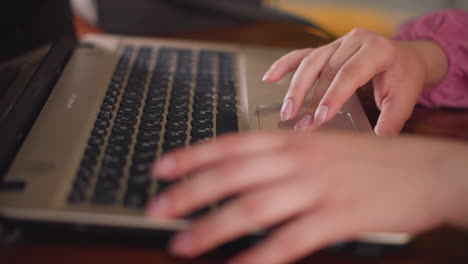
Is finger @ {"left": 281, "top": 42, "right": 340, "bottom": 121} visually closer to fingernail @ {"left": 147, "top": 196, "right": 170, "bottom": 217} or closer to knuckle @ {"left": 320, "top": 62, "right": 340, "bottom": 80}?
knuckle @ {"left": 320, "top": 62, "right": 340, "bottom": 80}

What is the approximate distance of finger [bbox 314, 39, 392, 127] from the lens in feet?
1.22

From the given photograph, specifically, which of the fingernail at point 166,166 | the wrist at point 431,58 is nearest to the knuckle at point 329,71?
the wrist at point 431,58

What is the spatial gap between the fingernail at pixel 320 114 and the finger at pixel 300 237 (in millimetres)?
128

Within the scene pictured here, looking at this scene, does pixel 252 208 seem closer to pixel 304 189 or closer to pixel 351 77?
pixel 304 189

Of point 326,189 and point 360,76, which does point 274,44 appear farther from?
point 326,189

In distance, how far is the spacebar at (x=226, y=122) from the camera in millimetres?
368

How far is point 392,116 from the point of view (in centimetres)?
40

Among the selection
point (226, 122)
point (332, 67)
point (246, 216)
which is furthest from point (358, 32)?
point (246, 216)

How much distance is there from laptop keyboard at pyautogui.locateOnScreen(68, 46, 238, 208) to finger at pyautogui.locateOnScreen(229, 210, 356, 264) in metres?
0.08

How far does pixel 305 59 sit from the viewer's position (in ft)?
1.36

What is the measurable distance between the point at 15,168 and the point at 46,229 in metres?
0.06

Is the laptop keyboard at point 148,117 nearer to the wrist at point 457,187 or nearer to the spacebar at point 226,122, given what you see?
the spacebar at point 226,122

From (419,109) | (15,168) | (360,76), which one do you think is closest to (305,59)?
(360,76)

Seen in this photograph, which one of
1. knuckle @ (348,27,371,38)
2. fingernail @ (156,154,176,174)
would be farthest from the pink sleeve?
fingernail @ (156,154,176,174)
